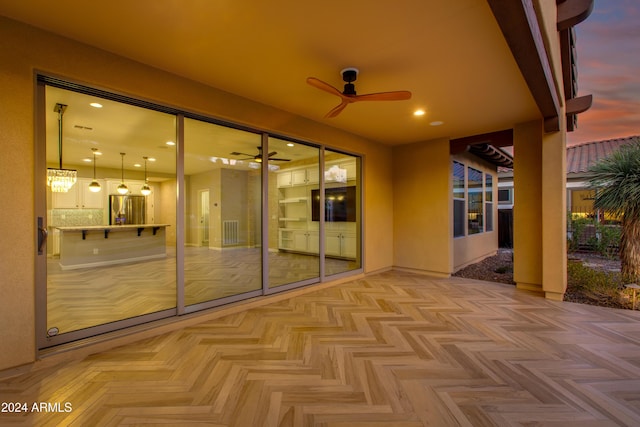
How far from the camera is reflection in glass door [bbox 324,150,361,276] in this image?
16.1 ft

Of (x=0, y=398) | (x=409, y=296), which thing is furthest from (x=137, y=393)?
(x=409, y=296)

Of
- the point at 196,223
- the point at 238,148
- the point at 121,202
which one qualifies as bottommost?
the point at 196,223

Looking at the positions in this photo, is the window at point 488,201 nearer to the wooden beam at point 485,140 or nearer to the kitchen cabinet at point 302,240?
the wooden beam at point 485,140

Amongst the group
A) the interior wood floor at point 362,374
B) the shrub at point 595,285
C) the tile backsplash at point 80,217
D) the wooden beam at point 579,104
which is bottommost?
the interior wood floor at point 362,374

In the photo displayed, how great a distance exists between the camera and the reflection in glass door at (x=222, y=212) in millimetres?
3307

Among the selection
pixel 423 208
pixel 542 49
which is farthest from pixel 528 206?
pixel 542 49

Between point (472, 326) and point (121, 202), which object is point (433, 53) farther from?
point (121, 202)

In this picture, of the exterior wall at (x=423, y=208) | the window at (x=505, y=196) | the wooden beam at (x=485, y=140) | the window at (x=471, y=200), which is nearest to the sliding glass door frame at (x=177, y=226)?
the exterior wall at (x=423, y=208)

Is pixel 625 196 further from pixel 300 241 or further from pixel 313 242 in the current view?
pixel 300 241

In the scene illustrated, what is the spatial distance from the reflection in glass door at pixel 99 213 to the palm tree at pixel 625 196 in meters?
6.03

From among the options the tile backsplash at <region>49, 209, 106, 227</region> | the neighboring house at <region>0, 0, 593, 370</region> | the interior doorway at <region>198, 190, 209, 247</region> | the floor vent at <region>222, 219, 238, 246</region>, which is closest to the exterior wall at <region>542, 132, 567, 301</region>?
the neighboring house at <region>0, 0, 593, 370</region>

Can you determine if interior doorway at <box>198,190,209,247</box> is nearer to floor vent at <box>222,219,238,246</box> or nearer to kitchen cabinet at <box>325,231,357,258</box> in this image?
floor vent at <box>222,219,238,246</box>

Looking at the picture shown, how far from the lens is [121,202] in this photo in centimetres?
743

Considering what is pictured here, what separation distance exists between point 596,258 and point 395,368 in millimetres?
7543
